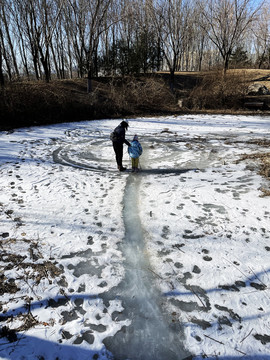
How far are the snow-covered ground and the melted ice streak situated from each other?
1 centimetres

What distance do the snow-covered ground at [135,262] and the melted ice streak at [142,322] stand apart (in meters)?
0.01

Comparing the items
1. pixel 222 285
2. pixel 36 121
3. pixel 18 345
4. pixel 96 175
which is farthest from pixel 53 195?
pixel 36 121

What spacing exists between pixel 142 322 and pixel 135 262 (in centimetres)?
94

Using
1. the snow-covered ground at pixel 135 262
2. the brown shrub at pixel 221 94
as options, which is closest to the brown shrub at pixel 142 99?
the brown shrub at pixel 221 94

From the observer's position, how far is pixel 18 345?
2389mm

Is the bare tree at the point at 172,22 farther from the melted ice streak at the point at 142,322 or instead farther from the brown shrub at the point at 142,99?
the melted ice streak at the point at 142,322

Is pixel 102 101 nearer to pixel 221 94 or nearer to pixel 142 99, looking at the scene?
pixel 142 99

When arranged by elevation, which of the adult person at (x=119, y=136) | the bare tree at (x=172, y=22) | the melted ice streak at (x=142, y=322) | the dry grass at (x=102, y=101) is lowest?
the melted ice streak at (x=142, y=322)

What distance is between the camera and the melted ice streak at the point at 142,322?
93.9 inches

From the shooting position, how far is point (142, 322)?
2666mm

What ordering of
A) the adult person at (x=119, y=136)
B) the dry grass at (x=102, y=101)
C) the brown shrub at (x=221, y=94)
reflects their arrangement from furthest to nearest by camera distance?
1. the brown shrub at (x=221, y=94)
2. the dry grass at (x=102, y=101)
3. the adult person at (x=119, y=136)

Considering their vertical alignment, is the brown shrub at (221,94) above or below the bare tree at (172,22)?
below

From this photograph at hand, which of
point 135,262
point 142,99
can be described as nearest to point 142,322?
point 135,262

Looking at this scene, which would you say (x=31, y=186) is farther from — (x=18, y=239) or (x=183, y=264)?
(x=183, y=264)
